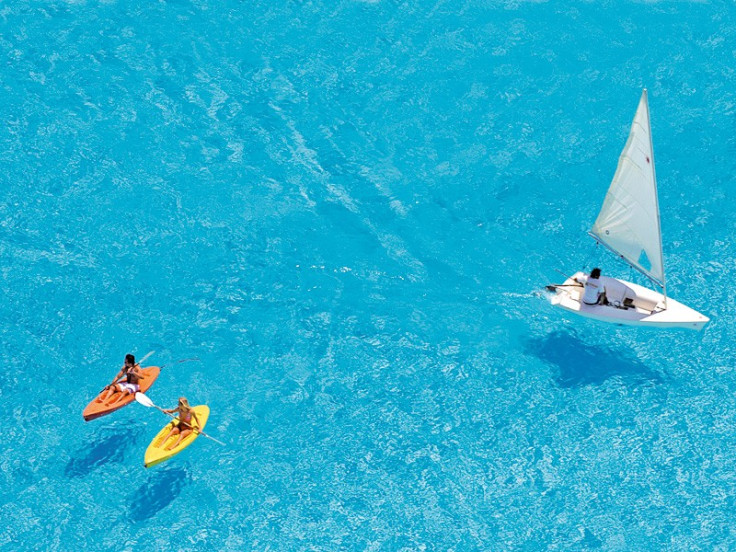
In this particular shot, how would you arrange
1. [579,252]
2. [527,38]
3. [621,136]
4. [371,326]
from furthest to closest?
[527,38], [621,136], [579,252], [371,326]

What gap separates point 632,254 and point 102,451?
54.1ft

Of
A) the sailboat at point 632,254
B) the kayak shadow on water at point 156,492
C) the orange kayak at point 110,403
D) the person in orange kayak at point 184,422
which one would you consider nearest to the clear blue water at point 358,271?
the kayak shadow on water at point 156,492

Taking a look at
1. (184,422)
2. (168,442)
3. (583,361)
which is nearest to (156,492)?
(168,442)

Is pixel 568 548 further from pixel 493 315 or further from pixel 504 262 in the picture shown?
pixel 504 262

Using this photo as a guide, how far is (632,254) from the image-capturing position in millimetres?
31672

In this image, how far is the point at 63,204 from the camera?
36156 mm

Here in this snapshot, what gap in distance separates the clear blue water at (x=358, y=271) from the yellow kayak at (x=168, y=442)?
1129 mm

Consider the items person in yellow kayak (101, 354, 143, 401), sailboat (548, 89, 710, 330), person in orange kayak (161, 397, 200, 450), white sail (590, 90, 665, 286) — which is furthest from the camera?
sailboat (548, 89, 710, 330)

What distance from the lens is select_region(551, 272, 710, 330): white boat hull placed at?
31.4 metres

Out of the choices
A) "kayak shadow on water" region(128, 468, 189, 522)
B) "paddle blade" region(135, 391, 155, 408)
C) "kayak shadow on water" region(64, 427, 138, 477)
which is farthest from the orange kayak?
"kayak shadow on water" region(128, 468, 189, 522)

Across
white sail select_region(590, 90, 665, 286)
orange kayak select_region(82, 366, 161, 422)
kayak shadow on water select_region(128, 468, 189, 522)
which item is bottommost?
kayak shadow on water select_region(128, 468, 189, 522)

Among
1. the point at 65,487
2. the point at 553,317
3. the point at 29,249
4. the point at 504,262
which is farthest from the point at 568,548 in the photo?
the point at 29,249

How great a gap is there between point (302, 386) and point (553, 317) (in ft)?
27.6

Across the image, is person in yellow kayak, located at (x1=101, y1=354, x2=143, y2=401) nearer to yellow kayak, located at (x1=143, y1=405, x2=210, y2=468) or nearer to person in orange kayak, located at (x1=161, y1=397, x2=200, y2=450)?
person in orange kayak, located at (x1=161, y1=397, x2=200, y2=450)
